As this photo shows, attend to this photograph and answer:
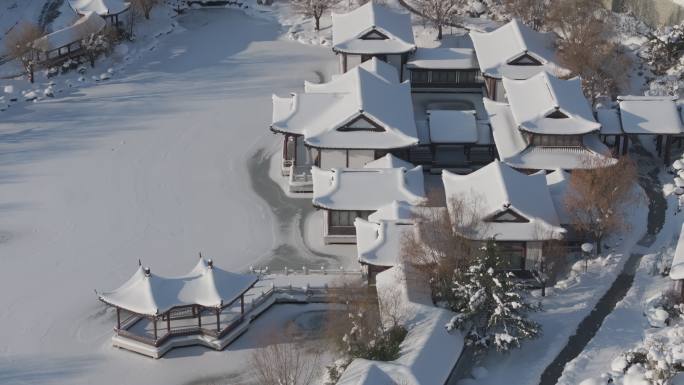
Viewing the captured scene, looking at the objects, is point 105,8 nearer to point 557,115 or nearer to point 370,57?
point 370,57

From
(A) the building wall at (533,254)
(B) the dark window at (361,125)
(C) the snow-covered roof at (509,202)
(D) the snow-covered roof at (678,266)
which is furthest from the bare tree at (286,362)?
(B) the dark window at (361,125)

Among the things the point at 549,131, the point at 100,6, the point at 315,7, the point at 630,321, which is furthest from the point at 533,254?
the point at 100,6

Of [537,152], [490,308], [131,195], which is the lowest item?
[131,195]

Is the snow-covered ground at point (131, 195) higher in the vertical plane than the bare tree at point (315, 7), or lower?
lower

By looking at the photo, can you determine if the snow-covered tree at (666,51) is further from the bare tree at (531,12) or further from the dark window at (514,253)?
the dark window at (514,253)

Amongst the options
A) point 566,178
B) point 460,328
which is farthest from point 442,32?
point 460,328

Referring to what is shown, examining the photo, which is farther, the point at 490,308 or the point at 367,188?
the point at 367,188
